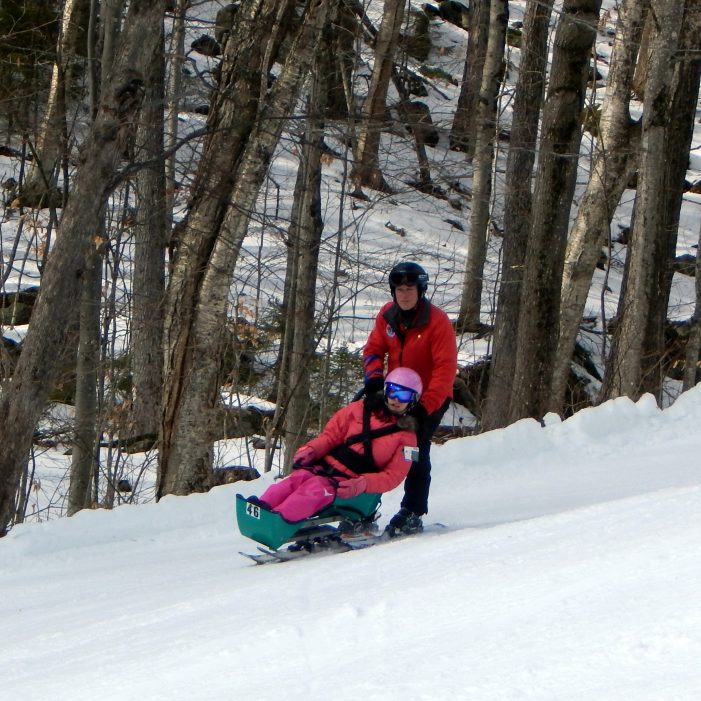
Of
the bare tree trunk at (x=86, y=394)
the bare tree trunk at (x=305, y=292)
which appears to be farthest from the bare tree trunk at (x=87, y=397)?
the bare tree trunk at (x=305, y=292)

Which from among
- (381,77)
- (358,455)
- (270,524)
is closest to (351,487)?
(358,455)

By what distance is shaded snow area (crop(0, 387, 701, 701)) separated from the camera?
10.5 ft

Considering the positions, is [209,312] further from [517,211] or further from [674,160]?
[674,160]

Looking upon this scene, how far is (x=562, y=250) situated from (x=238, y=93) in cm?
406

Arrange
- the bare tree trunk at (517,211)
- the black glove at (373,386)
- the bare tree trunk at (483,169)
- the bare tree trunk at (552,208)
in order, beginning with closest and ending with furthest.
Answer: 1. the black glove at (373,386)
2. the bare tree trunk at (552,208)
3. the bare tree trunk at (517,211)
4. the bare tree trunk at (483,169)

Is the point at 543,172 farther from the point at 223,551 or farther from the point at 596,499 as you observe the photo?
the point at 223,551

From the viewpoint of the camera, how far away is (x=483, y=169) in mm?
17688

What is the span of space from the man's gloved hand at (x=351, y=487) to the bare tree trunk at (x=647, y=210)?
610cm

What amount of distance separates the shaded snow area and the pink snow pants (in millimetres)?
290

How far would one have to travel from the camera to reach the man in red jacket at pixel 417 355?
613 centimetres

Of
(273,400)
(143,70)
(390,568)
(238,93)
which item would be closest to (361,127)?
(238,93)

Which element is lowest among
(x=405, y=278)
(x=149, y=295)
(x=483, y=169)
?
(x=149, y=295)

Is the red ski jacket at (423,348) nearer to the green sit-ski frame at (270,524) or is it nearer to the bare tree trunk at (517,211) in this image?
the green sit-ski frame at (270,524)

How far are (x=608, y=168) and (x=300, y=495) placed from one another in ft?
23.9
